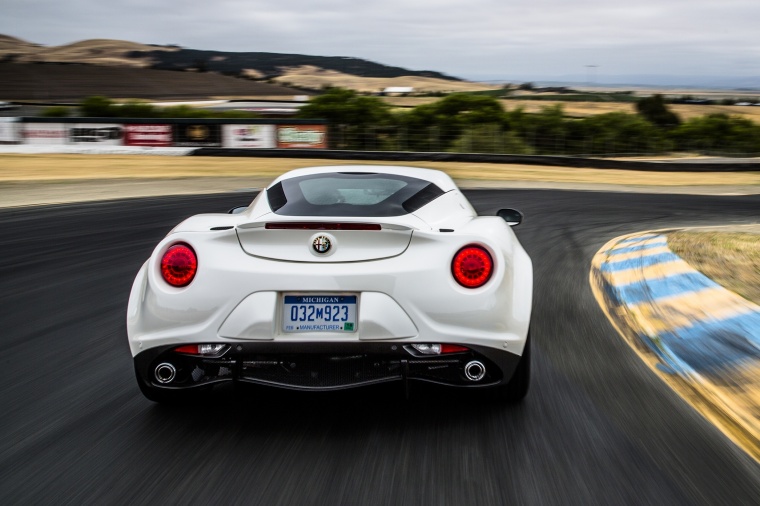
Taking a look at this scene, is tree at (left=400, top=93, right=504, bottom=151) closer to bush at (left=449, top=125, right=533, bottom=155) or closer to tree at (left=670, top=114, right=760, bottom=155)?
bush at (left=449, top=125, right=533, bottom=155)

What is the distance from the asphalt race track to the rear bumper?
0.76 feet

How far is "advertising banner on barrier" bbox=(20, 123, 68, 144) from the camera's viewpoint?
115ft

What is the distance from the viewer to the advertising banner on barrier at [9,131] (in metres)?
34.9

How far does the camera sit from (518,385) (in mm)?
4238

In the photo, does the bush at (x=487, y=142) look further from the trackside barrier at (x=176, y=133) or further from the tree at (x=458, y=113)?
the trackside barrier at (x=176, y=133)

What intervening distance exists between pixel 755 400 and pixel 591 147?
136 ft

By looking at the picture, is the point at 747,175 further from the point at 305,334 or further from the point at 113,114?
the point at 113,114

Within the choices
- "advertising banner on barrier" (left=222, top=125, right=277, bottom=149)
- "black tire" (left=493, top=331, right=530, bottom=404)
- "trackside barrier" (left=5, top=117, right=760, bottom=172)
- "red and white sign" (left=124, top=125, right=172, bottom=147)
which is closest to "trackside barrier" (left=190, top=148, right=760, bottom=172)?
"trackside barrier" (left=5, top=117, right=760, bottom=172)

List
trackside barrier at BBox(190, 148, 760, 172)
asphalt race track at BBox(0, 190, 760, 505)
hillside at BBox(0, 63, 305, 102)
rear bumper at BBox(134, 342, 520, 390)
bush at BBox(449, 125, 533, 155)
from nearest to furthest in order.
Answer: asphalt race track at BBox(0, 190, 760, 505) → rear bumper at BBox(134, 342, 520, 390) → trackside barrier at BBox(190, 148, 760, 172) → bush at BBox(449, 125, 533, 155) → hillside at BBox(0, 63, 305, 102)

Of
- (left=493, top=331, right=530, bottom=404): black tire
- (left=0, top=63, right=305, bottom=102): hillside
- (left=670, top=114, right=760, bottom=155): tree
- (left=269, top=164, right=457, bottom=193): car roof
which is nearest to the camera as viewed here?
(left=493, top=331, right=530, bottom=404): black tire

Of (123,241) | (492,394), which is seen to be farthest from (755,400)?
(123,241)

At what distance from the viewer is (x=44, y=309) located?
276 inches

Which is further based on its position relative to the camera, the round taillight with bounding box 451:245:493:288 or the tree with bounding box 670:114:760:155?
the tree with bounding box 670:114:760:155

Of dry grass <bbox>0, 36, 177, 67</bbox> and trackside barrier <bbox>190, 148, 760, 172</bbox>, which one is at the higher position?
trackside barrier <bbox>190, 148, 760, 172</bbox>
